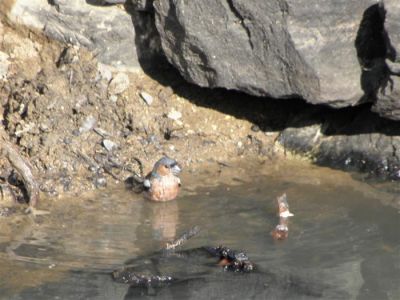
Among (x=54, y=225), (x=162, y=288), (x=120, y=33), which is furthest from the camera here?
(x=120, y=33)

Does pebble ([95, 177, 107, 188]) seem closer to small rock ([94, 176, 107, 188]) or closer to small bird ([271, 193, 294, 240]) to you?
small rock ([94, 176, 107, 188])

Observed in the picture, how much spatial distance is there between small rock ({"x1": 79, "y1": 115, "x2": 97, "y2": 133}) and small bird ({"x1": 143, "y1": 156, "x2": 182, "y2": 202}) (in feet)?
2.43

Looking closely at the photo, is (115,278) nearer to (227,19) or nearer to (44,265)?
(44,265)

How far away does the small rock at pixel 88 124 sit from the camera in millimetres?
8180

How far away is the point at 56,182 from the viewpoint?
25.5ft

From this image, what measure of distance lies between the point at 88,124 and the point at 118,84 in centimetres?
47

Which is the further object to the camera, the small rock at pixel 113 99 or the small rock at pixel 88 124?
the small rock at pixel 113 99

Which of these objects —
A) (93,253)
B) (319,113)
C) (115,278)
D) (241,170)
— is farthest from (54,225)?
(319,113)

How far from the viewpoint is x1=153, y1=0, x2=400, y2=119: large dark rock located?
759 cm

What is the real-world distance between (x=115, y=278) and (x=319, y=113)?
2905mm

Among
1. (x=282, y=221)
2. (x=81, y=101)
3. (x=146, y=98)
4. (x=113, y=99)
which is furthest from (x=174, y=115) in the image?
(x=282, y=221)

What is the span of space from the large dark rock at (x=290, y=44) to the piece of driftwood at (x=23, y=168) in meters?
1.56

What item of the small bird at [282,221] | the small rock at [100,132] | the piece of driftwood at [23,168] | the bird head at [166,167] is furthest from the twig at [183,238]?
the small rock at [100,132]

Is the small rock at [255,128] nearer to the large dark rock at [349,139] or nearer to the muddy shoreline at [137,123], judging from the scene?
the muddy shoreline at [137,123]
